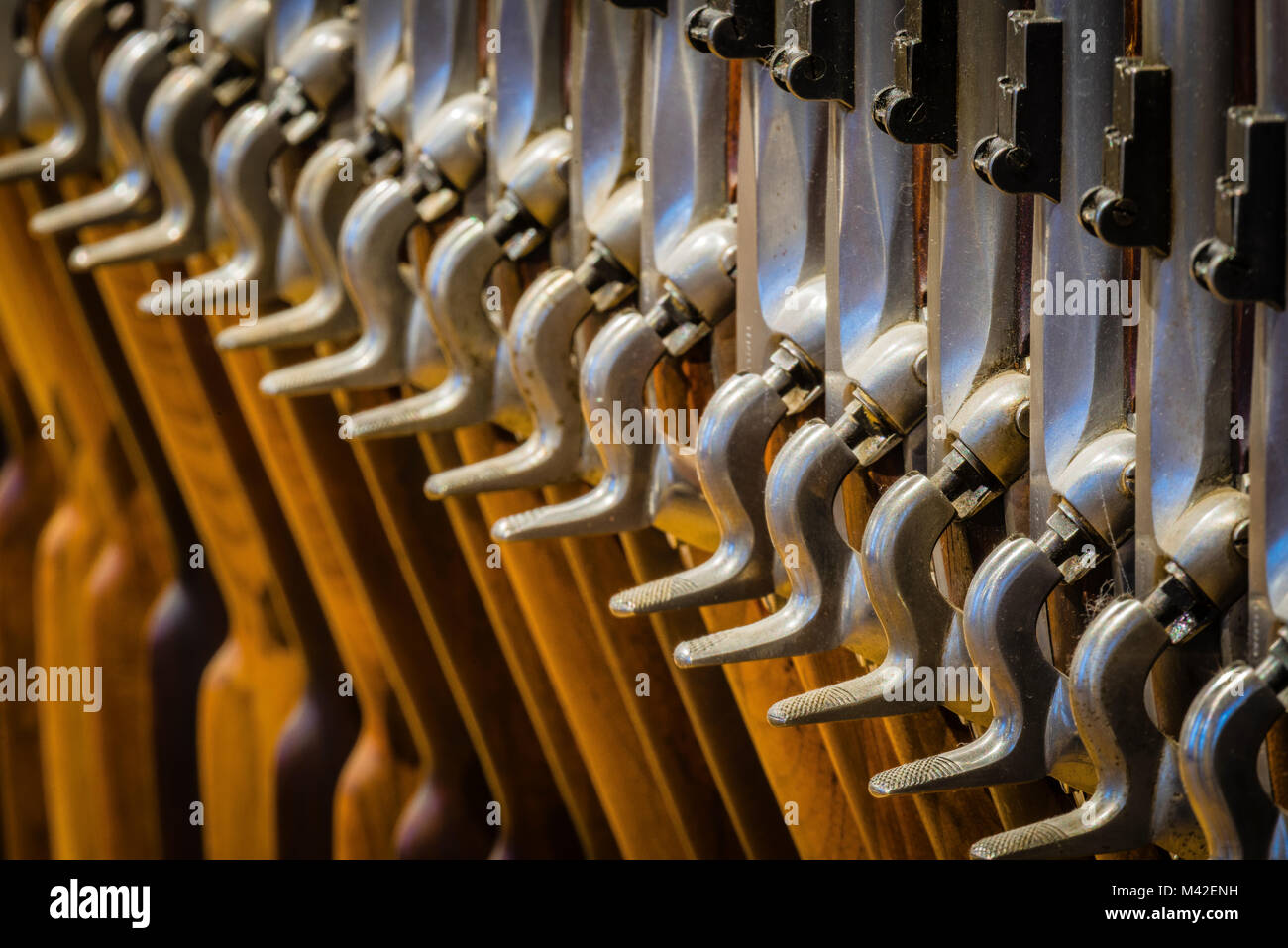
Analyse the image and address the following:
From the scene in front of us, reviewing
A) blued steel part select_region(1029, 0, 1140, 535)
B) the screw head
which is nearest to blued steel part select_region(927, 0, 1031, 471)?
blued steel part select_region(1029, 0, 1140, 535)

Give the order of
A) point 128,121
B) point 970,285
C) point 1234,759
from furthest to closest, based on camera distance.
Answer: point 128,121 → point 970,285 → point 1234,759

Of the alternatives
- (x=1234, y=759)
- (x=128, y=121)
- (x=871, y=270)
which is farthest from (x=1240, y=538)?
(x=128, y=121)

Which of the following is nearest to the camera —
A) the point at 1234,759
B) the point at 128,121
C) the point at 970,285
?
the point at 1234,759

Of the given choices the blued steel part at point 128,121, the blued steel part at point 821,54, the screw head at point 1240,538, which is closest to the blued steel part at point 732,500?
the blued steel part at point 821,54

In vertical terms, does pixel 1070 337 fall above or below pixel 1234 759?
above

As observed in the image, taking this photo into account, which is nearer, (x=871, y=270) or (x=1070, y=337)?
(x=1070, y=337)

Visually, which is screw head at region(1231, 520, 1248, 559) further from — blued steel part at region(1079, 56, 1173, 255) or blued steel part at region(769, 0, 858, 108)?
blued steel part at region(769, 0, 858, 108)

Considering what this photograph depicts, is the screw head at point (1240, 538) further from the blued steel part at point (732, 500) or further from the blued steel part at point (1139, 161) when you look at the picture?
the blued steel part at point (732, 500)

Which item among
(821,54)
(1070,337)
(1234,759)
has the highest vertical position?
(821,54)

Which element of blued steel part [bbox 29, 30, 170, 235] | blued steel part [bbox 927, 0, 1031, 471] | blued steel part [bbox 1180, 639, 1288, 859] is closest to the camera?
blued steel part [bbox 1180, 639, 1288, 859]

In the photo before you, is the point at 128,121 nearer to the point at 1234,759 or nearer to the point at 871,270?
the point at 871,270
